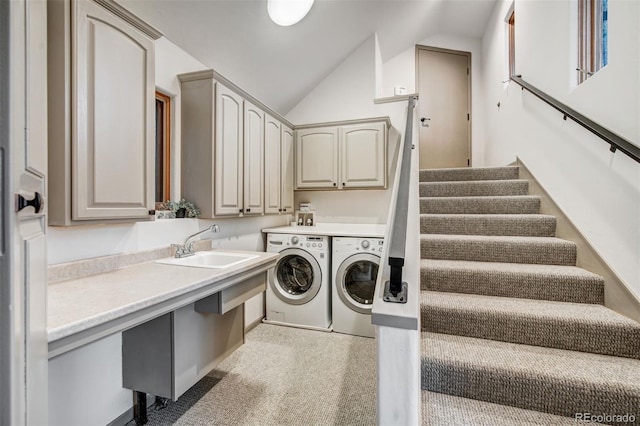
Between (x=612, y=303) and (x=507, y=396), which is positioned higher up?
(x=612, y=303)

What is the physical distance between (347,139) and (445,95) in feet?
7.01

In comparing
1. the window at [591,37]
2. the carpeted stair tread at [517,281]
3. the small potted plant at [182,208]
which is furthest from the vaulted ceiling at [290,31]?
the carpeted stair tread at [517,281]

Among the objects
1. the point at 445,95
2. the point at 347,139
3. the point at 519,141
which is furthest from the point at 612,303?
the point at 445,95

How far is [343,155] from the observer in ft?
10.7

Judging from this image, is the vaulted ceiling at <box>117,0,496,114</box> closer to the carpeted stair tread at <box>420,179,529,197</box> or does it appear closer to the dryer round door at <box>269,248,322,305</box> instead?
the dryer round door at <box>269,248,322,305</box>

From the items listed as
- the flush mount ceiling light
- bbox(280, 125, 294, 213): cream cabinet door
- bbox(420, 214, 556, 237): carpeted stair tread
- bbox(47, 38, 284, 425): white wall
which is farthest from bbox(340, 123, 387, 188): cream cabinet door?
bbox(47, 38, 284, 425): white wall

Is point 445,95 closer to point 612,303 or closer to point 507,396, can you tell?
point 612,303

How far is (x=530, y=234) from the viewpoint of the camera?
81.3 inches

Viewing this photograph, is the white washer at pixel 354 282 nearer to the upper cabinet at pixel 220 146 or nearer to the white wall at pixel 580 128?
the upper cabinet at pixel 220 146

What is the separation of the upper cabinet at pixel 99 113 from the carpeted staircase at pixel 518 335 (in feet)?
5.45

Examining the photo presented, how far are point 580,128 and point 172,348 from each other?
2800mm

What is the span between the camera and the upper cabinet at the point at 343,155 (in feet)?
10.4

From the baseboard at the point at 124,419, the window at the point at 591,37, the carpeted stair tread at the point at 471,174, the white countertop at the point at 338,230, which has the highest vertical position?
the window at the point at 591,37

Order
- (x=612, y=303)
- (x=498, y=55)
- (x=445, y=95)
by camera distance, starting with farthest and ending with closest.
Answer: (x=445, y=95), (x=498, y=55), (x=612, y=303)
